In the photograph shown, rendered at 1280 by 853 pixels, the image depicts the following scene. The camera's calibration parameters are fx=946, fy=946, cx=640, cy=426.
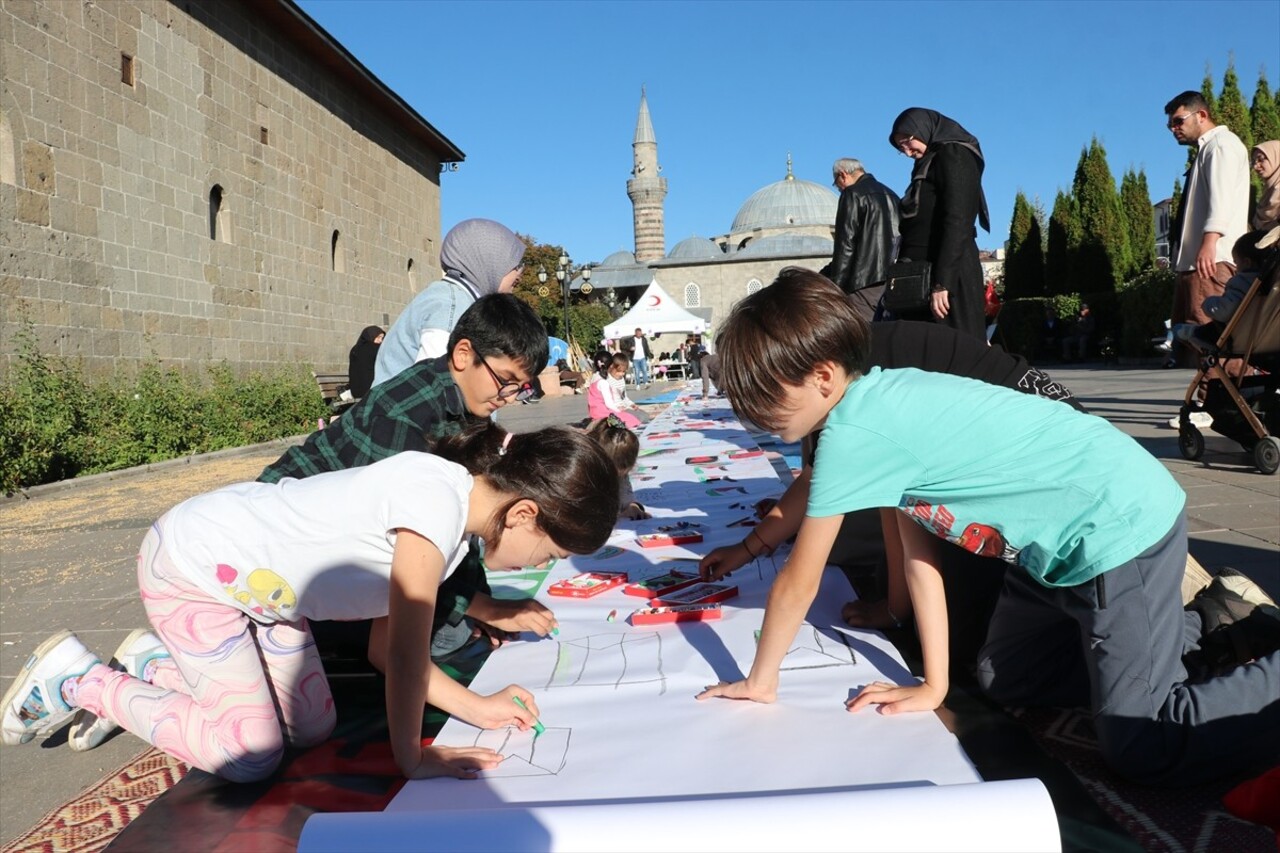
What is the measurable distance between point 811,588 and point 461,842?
83cm

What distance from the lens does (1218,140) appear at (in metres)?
4.79

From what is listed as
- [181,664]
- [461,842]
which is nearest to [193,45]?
[181,664]

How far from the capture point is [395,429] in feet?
7.91

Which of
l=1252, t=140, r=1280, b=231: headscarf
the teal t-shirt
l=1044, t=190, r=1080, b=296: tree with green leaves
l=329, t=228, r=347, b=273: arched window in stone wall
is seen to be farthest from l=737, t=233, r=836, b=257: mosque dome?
the teal t-shirt

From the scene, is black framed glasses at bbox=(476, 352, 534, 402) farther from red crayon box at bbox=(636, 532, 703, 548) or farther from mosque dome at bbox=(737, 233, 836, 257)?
mosque dome at bbox=(737, 233, 836, 257)

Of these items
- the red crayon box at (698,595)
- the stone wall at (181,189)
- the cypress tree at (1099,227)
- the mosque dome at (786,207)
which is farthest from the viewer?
the mosque dome at (786,207)

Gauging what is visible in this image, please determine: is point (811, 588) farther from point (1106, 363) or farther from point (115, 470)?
point (1106, 363)

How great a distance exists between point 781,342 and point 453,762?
3.17 ft

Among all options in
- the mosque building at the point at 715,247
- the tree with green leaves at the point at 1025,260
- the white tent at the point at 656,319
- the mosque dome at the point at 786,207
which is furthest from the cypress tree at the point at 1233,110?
the mosque dome at the point at 786,207

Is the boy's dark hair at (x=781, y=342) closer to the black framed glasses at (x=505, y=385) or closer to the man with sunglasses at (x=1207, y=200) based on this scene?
the black framed glasses at (x=505, y=385)

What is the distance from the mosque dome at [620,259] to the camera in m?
66.4

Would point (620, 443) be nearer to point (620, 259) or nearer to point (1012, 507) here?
point (1012, 507)

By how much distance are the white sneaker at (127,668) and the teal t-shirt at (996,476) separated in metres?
1.59

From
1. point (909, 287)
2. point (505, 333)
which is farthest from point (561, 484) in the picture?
point (909, 287)
